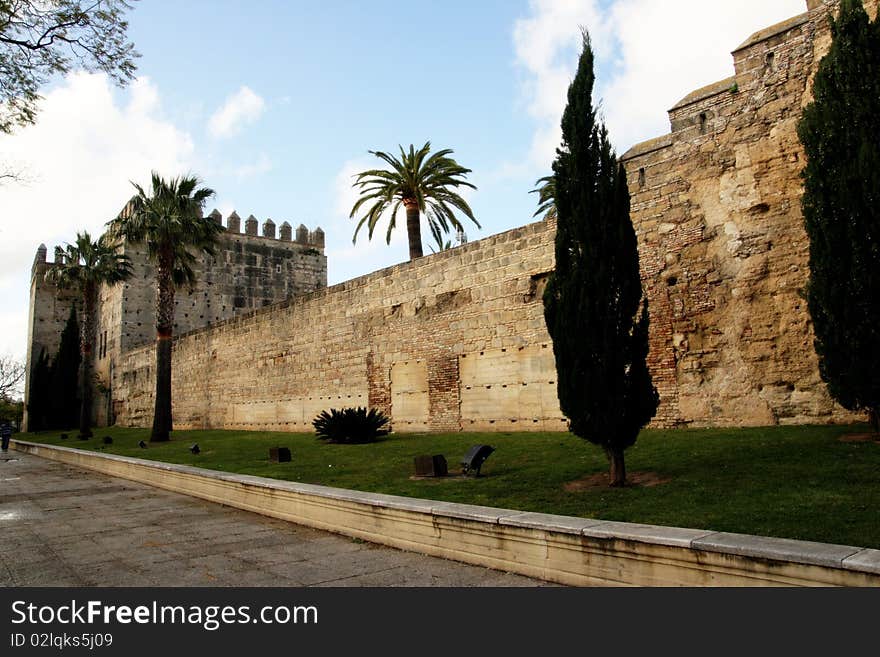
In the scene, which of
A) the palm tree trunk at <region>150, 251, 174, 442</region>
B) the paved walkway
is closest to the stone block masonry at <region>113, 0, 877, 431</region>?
the paved walkway

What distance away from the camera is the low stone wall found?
3.12m

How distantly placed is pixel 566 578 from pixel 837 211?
16.8 feet

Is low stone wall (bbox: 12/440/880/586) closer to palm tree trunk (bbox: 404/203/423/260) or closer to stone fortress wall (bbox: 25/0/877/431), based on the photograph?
Answer: stone fortress wall (bbox: 25/0/877/431)

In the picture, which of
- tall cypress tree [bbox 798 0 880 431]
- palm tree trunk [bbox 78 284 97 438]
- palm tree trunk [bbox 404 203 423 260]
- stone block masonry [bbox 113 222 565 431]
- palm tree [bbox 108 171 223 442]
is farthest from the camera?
palm tree trunk [bbox 78 284 97 438]

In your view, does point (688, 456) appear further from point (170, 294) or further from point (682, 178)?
point (170, 294)

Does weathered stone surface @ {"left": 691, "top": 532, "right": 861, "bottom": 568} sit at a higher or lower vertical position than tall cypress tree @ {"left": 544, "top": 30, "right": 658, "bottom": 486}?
lower

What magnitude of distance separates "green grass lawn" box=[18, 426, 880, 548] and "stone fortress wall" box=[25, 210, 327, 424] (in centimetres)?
2391

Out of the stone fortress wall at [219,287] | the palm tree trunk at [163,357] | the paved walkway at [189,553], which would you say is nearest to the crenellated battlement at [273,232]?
the stone fortress wall at [219,287]

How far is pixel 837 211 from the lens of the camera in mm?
6512

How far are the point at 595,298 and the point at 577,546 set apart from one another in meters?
2.99

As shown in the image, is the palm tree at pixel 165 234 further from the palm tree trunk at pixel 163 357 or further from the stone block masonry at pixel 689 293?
the stone block masonry at pixel 689 293

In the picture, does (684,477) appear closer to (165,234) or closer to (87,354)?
(165,234)

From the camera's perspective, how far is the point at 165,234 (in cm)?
1970
